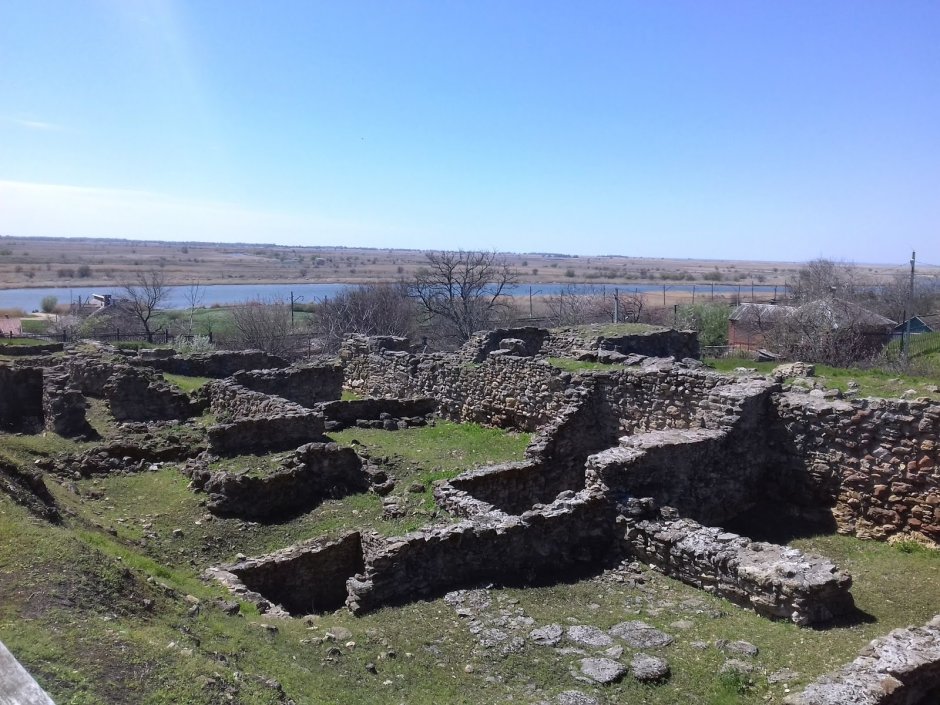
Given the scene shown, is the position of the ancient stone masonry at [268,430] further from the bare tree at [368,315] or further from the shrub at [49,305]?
the shrub at [49,305]

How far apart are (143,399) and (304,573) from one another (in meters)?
9.76

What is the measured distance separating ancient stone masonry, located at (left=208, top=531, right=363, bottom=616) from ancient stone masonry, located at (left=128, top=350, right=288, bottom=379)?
1426cm

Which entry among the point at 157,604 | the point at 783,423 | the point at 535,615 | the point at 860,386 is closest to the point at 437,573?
the point at 535,615

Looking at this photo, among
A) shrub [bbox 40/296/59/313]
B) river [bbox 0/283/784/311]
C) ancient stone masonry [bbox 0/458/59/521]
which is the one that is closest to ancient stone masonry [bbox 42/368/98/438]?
ancient stone masonry [bbox 0/458/59/521]

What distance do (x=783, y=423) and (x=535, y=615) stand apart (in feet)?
20.6

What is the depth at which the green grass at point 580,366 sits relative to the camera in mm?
16422

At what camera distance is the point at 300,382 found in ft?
65.9

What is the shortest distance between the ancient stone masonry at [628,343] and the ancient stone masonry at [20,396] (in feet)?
47.4

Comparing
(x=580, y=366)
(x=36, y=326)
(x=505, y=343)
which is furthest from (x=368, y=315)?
(x=580, y=366)

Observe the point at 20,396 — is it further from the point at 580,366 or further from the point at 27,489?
the point at 580,366

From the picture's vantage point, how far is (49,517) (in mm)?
8281

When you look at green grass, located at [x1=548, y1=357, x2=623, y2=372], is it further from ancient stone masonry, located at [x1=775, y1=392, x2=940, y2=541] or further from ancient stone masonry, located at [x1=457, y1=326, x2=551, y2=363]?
ancient stone masonry, located at [x1=775, y1=392, x2=940, y2=541]

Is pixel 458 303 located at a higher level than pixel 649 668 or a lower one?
higher

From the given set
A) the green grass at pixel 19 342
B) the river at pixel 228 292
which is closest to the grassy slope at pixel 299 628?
the green grass at pixel 19 342
